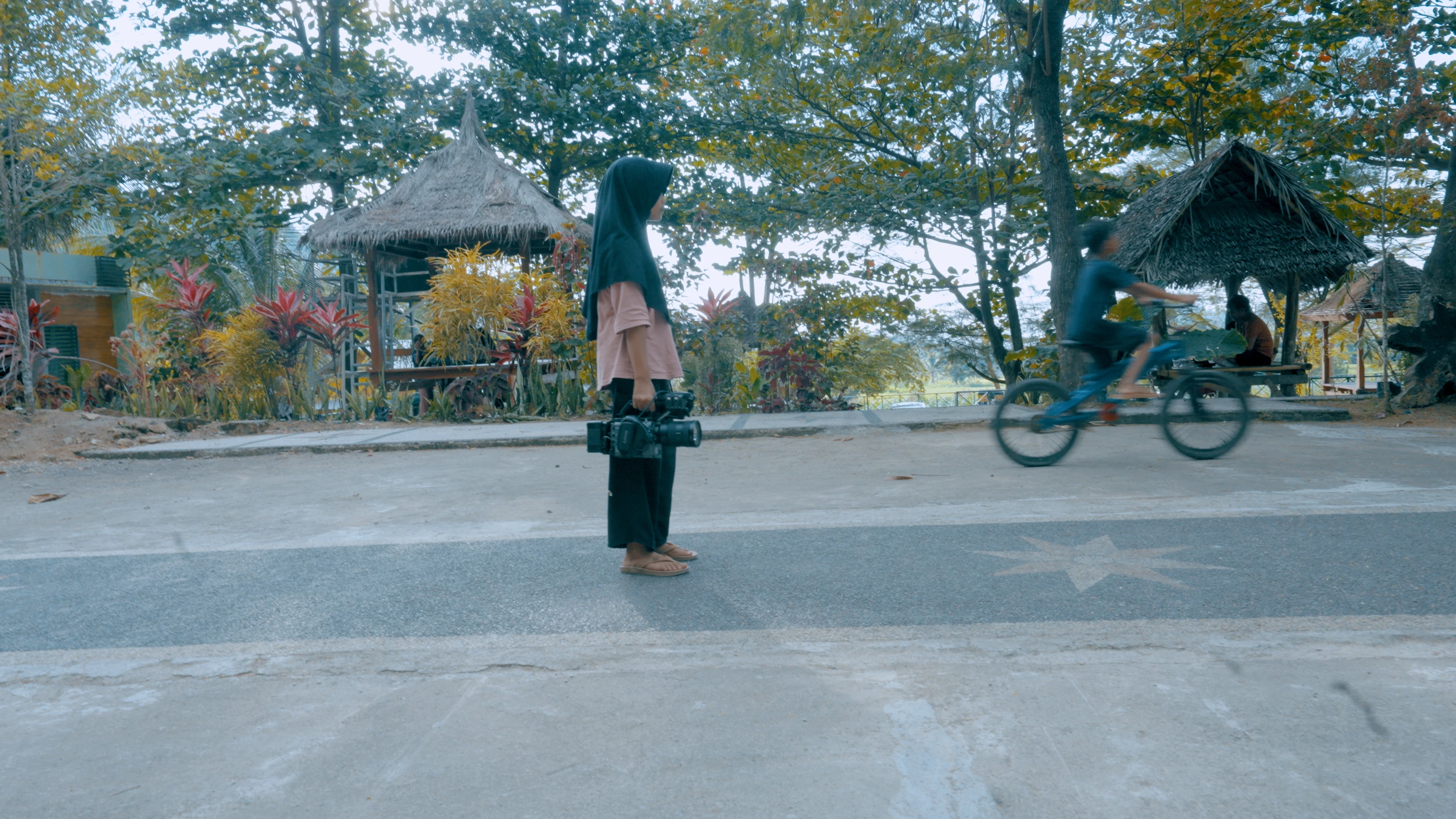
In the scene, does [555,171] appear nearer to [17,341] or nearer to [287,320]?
[287,320]

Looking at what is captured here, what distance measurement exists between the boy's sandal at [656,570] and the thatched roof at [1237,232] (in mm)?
9715

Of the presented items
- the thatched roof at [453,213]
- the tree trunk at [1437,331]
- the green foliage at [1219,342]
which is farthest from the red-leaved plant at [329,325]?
the tree trunk at [1437,331]

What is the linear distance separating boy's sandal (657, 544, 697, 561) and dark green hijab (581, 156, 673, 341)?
911 millimetres

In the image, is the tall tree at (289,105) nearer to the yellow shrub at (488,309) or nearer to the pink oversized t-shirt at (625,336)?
the yellow shrub at (488,309)

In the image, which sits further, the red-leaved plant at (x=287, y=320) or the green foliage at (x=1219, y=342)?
the red-leaved plant at (x=287, y=320)

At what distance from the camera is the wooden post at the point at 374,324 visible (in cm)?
1366

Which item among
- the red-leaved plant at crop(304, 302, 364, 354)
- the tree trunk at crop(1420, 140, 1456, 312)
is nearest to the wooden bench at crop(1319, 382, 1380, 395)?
the tree trunk at crop(1420, 140, 1456, 312)

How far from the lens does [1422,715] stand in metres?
2.02

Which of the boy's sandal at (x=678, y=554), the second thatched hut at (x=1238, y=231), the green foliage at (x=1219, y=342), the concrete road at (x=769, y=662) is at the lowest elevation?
the concrete road at (x=769, y=662)

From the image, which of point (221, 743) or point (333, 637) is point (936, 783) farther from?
point (333, 637)

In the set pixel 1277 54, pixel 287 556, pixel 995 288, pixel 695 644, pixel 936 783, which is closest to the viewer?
pixel 936 783

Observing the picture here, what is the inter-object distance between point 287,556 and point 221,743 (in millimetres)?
2105

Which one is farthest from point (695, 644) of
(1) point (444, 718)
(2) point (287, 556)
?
(2) point (287, 556)

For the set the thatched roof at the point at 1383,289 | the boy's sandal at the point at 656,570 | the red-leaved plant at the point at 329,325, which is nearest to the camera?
the boy's sandal at the point at 656,570
